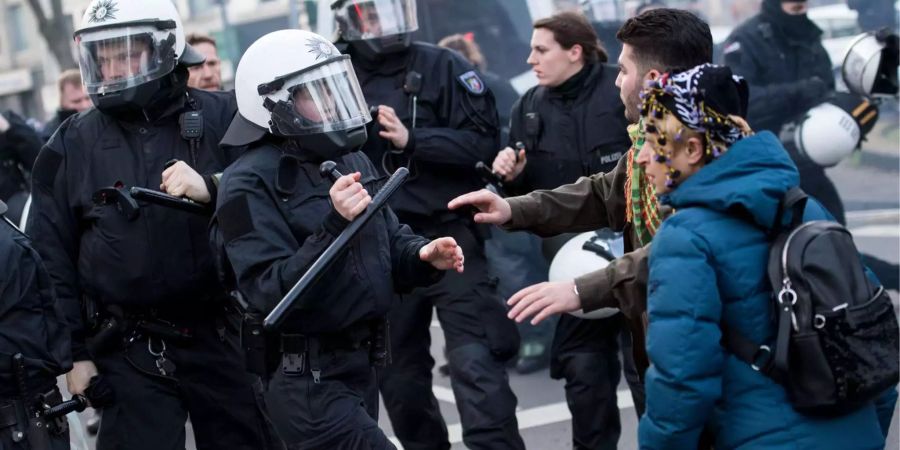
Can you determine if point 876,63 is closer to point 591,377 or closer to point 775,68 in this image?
point 775,68

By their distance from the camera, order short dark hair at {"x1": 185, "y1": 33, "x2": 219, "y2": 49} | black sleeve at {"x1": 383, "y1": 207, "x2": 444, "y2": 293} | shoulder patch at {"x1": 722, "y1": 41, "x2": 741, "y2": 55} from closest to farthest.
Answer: black sleeve at {"x1": 383, "y1": 207, "x2": 444, "y2": 293}, short dark hair at {"x1": 185, "y1": 33, "x2": 219, "y2": 49}, shoulder patch at {"x1": 722, "y1": 41, "x2": 741, "y2": 55}

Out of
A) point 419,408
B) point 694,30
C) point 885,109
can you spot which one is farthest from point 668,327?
point 885,109

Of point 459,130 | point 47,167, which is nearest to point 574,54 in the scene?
point 459,130

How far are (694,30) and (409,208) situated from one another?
2.24 metres

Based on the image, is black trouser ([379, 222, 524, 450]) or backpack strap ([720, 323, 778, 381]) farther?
black trouser ([379, 222, 524, 450])

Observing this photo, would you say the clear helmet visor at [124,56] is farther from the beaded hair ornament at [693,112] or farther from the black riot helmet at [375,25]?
the beaded hair ornament at [693,112]

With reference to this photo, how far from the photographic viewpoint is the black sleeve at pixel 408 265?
4.34m

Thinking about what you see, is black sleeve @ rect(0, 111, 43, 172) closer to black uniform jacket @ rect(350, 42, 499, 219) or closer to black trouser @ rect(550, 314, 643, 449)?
black uniform jacket @ rect(350, 42, 499, 219)

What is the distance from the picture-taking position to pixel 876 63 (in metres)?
7.61

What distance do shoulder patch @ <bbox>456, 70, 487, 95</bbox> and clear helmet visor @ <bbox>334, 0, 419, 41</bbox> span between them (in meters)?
0.30

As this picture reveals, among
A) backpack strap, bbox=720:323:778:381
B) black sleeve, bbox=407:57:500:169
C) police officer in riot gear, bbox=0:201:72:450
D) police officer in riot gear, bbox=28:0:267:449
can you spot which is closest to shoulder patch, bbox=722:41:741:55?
black sleeve, bbox=407:57:500:169

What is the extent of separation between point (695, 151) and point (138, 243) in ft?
7.33

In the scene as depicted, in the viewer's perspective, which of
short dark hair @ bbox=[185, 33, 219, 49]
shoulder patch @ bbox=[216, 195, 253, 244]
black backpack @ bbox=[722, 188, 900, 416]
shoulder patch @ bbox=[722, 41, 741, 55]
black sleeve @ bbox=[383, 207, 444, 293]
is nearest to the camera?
black backpack @ bbox=[722, 188, 900, 416]

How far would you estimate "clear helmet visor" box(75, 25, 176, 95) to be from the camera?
483 cm
